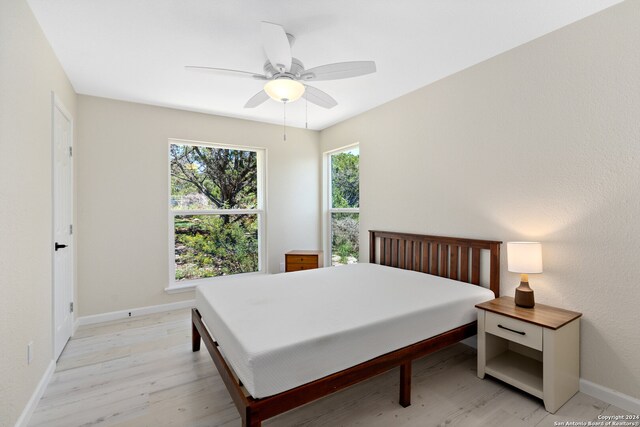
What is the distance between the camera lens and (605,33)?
192 centimetres

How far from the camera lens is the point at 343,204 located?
4.68m

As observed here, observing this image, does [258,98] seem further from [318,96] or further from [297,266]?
[297,266]

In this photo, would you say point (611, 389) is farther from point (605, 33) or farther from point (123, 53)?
point (123, 53)

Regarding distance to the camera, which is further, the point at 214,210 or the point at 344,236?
the point at 344,236

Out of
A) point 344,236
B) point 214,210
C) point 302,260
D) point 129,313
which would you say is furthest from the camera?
point 344,236

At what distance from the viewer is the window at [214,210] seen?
392cm

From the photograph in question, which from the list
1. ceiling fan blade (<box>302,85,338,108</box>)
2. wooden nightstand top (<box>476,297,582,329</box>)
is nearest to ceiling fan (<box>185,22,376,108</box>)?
ceiling fan blade (<box>302,85,338,108</box>)

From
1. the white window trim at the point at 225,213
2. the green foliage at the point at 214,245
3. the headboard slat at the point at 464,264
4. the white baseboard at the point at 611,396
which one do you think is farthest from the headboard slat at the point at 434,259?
the green foliage at the point at 214,245

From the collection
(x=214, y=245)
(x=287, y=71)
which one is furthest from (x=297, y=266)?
(x=287, y=71)

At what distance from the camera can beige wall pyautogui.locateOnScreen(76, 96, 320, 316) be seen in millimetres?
3289

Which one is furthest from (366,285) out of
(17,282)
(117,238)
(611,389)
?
(117,238)

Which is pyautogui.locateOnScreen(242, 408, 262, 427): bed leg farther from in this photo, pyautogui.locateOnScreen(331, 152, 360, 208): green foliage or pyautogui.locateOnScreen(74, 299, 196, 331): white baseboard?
pyautogui.locateOnScreen(331, 152, 360, 208): green foliage

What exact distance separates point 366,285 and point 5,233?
93.6 inches

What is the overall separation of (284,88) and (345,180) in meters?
2.63
